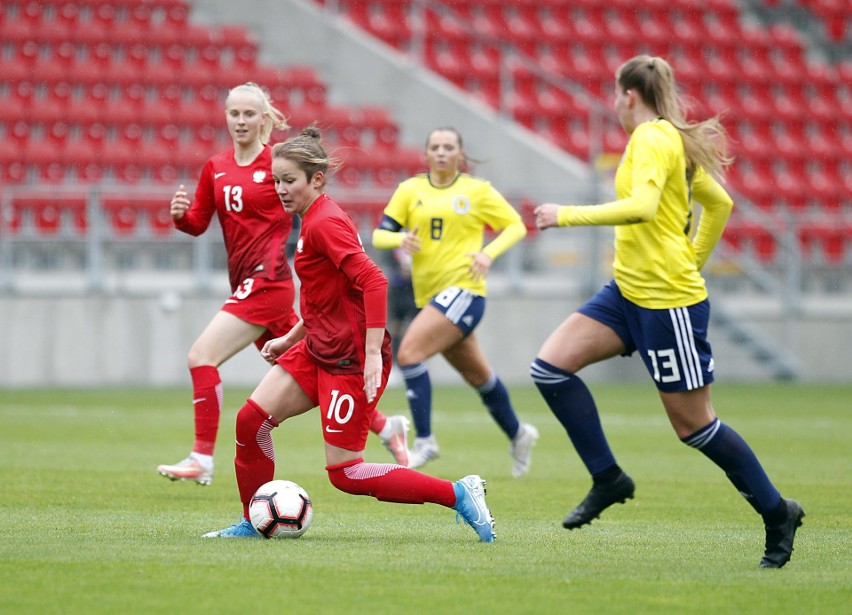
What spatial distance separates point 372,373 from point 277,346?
67 cm

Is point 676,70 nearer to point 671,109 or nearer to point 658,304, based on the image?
point 671,109

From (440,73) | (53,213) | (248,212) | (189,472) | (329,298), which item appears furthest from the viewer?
(440,73)

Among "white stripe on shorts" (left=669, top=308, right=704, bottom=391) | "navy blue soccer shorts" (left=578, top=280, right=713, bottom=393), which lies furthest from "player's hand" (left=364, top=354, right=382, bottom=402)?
"white stripe on shorts" (left=669, top=308, right=704, bottom=391)

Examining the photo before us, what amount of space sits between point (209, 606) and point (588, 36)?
1886 cm

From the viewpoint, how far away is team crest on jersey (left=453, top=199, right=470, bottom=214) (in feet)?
31.4

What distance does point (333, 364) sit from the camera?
5949 millimetres

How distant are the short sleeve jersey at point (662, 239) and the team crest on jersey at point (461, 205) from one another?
3.55 metres

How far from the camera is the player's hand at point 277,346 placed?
623 cm

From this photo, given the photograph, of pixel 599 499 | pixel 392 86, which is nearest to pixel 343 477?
pixel 599 499

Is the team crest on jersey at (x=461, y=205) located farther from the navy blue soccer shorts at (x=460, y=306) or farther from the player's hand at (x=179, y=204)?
the player's hand at (x=179, y=204)

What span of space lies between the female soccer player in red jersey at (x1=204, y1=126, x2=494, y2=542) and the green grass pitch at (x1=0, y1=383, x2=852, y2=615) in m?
0.26

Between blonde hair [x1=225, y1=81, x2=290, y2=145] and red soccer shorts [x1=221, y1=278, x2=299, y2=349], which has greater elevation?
blonde hair [x1=225, y1=81, x2=290, y2=145]

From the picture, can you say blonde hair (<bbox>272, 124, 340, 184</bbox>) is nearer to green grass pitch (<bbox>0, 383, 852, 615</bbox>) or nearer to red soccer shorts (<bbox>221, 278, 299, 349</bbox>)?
green grass pitch (<bbox>0, 383, 852, 615</bbox>)

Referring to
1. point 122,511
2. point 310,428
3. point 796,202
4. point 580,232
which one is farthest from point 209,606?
point 796,202
